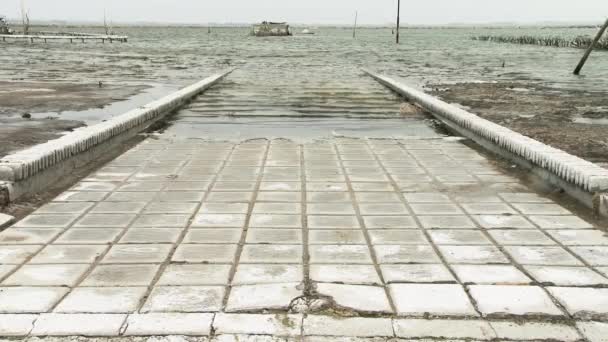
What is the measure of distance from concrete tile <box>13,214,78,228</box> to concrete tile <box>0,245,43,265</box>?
0.46 metres

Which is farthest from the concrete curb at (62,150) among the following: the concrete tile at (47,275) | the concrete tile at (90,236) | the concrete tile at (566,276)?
the concrete tile at (566,276)

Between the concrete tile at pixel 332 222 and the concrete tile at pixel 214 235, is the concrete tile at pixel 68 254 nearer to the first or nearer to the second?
the concrete tile at pixel 214 235

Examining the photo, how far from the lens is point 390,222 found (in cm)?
462

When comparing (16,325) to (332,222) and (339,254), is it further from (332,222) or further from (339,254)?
(332,222)

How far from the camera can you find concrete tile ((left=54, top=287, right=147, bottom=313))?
312 cm

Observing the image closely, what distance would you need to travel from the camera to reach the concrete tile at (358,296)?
316 cm

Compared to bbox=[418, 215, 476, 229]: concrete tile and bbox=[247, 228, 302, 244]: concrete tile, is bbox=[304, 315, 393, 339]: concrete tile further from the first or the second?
bbox=[418, 215, 476, 229]: concrete tile

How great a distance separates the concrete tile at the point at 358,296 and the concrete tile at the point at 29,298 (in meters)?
1.41

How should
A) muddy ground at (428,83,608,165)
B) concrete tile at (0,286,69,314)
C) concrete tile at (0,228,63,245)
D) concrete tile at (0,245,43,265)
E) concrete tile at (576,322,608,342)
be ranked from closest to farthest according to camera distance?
concrete tile at (576,322,608,342) → concrete tile at (0,286,69,314) → concrete tile at (0,245,43,265) → concrete tile at (0,228,63,245) → muddy ground at (428,83,608,165)

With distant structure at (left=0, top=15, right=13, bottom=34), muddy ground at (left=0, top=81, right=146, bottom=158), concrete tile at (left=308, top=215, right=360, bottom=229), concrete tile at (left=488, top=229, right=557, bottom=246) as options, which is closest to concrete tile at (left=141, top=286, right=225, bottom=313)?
concrete tile at (left=308, top=215, right=360, bottom=229)

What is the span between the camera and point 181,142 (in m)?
8.05

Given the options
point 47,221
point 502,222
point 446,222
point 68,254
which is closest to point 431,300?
point 446,222

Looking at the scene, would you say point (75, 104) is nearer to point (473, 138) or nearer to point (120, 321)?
point (473, 138)

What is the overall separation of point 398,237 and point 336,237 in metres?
0.43
